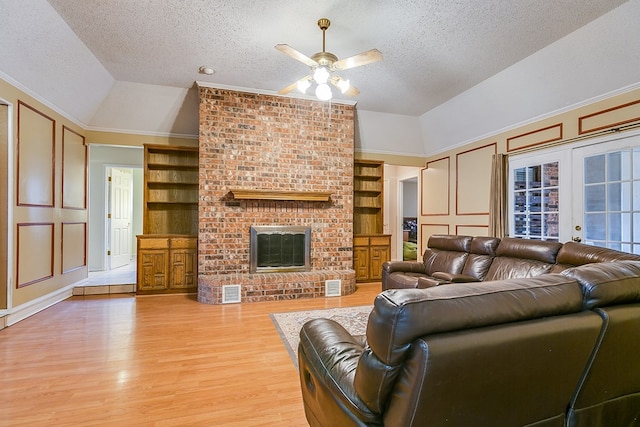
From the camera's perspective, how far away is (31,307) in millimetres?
3637

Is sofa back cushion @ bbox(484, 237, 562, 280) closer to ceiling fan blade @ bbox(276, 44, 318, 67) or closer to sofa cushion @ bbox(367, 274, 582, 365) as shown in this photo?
sofa cushion @ bbox(367, 274, 582, 365)

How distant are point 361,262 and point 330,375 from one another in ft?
14.4

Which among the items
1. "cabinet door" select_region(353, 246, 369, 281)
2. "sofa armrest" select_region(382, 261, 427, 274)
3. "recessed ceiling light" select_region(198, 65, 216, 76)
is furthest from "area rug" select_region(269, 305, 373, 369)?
"recessed ceiling light" select_region(198, 65, 216, 76)

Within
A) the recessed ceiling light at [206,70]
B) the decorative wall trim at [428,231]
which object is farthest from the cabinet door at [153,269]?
the decorative wall trim at [428,231]

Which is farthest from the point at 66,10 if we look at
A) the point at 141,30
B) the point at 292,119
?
the point at 292,119

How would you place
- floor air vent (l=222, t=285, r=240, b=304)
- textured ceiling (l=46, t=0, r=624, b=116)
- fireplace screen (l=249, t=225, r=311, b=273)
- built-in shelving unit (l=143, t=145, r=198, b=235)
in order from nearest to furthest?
textured ceiling (l=46, t=0, r=624, b=116) < floor air vent (l=222, t=285, r=240, b=304) < fireplace screen (l=249, t=225, r=311, b=273) < built-in shelving unit (l=143, t=145, r=198, b=235)

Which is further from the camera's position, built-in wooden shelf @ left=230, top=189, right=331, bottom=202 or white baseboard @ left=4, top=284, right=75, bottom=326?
built-in wooden shelf @ left=230, top=189, right=331, bottom=202

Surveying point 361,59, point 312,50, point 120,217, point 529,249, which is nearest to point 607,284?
point 529,249

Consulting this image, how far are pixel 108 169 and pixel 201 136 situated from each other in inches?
104

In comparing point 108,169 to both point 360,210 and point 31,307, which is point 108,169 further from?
point 360,210

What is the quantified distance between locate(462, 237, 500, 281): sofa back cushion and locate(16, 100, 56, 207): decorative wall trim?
5098 millimetres

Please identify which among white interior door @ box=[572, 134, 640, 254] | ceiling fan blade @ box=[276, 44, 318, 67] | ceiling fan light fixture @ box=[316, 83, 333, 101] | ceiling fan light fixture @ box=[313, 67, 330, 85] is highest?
ceiling fan blade @ box=[276, 44, 318, 67]

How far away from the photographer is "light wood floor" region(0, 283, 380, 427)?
186 centimetres

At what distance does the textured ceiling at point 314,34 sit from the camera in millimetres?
2773
